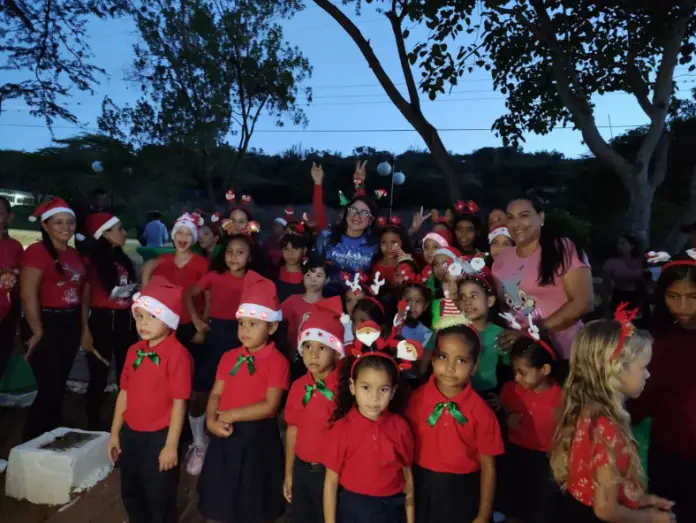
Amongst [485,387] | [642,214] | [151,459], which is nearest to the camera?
[151,459]

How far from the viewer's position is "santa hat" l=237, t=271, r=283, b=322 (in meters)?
2.97

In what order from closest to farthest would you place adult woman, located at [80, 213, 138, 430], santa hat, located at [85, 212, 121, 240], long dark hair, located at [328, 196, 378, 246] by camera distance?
adult woman, located at [80, 213, 138, 430] → santa hat, located at [85, 212, 121, 240] → long dark hair, located at [328, 196, 378, 246]

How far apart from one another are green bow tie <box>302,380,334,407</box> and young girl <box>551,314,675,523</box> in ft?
3.45

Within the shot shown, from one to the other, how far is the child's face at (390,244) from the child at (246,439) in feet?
5.45

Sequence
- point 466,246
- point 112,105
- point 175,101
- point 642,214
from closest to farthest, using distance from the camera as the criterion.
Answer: point 466,246 < point 642,214 < point 175,101 < point 112,105

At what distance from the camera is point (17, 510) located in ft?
10.4

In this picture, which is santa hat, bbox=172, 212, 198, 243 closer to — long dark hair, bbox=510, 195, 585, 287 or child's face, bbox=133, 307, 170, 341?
child's face, bbox=133, 307, 170, 341

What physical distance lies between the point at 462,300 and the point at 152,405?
179cm

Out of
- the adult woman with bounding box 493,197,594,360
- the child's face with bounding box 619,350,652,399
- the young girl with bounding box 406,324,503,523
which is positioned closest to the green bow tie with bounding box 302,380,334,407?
the young girl with bounding box 406,324,503,523

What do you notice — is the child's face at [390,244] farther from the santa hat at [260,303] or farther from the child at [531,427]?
the child at [531,427]

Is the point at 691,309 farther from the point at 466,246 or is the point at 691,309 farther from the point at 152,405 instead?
the point at 152,405

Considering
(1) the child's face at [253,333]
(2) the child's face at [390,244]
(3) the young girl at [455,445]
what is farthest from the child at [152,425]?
(2) the child's face at [390,244]

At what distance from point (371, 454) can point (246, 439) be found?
0.79 m

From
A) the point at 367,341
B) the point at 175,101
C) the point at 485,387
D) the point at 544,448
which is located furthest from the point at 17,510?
the point at 175,101
